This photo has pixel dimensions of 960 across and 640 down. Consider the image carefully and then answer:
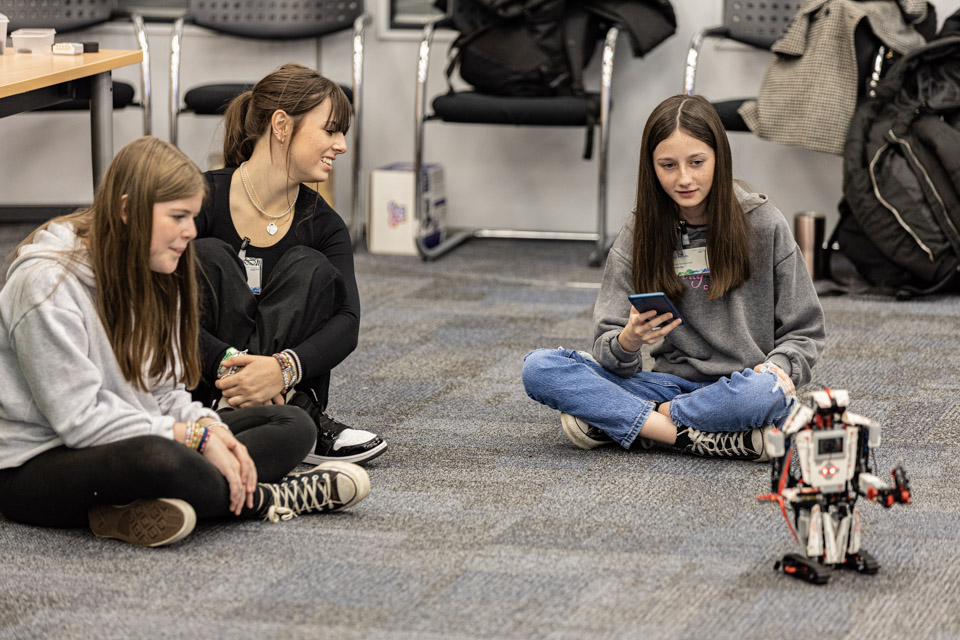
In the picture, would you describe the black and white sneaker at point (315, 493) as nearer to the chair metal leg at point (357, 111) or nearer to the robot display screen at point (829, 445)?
the robot display screen at point (829, 445)

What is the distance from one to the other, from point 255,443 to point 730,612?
704 mm

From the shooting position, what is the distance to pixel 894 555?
1.61m

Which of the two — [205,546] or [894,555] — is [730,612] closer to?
[894,555]

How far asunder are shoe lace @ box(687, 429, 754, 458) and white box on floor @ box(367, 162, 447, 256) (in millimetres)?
2089

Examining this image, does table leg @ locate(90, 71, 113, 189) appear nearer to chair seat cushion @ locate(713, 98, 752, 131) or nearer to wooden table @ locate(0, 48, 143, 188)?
wooden table @ locate(0, 48, 143, 188)

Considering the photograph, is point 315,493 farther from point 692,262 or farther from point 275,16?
point 275,16

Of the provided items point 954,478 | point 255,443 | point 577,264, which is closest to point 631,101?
point 577,264

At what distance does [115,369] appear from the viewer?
1637 millimetres

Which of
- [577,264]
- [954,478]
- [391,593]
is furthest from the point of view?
[577,264]

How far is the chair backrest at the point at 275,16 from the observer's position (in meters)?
4.10

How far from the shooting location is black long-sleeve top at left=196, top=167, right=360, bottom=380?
1.95m

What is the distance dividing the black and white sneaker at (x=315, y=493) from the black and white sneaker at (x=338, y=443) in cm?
25

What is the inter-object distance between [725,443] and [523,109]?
6.29ft

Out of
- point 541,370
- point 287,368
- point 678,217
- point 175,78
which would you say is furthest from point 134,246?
point 175,78
